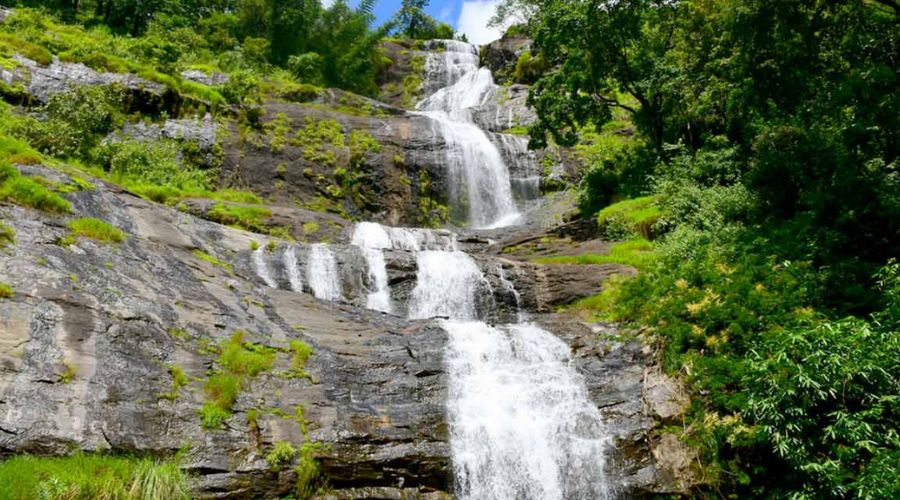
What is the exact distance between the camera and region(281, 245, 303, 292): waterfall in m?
14.6

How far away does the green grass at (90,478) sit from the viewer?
21.6 feet

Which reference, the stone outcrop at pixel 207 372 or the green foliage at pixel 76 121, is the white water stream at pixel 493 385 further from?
the green foliage at pixel 76 121

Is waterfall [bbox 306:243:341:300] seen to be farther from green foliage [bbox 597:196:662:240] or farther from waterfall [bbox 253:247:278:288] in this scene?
green foliage [bbox 597:196:662:240]

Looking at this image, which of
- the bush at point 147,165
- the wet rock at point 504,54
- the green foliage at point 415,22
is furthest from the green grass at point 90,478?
the green foliage at point 415,22

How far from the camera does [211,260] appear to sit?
1309cm

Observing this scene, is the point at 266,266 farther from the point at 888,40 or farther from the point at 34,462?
the point at 888,40

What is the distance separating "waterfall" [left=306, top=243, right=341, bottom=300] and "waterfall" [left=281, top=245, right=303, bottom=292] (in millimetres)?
248

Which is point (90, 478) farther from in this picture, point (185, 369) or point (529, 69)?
point (529, 69)

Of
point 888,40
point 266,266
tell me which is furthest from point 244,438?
point 888,40

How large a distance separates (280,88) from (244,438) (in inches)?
1031

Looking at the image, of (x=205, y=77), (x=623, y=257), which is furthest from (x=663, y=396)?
(x=205, y=77)

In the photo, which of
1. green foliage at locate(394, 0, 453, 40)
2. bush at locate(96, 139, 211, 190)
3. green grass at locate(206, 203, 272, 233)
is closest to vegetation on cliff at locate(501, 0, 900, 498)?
green grass at locate(206, 203, 272, 233)

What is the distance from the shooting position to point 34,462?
6961 millimetres

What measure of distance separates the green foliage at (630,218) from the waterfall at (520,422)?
→ 7.55 metres
